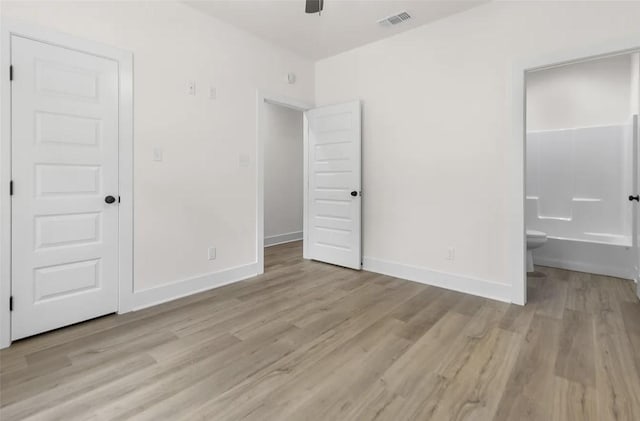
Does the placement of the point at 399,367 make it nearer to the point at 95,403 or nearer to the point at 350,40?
the point at 95,403

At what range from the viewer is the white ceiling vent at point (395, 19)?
314 cm

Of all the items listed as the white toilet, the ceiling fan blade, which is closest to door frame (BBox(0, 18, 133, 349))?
the ceiling fan blade

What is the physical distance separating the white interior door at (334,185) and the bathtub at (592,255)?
8.18 ft

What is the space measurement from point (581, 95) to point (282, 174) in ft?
15.2

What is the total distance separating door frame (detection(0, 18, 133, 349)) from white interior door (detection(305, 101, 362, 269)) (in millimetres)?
2256

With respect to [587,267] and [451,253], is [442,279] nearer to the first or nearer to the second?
[451,253]

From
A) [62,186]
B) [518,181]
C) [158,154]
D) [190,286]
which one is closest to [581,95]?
[518,181]

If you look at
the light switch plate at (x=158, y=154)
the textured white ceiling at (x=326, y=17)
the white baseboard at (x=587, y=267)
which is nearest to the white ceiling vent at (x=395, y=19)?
the textured white ceiling at (x=326, y=17)

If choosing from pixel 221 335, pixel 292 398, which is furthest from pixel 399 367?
pixel 221 335

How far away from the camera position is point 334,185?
4086mm

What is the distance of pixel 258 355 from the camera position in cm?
197

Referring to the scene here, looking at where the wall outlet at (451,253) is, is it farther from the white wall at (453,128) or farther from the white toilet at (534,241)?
the white toilet at (534,241)

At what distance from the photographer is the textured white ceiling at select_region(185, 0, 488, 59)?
9.64ft

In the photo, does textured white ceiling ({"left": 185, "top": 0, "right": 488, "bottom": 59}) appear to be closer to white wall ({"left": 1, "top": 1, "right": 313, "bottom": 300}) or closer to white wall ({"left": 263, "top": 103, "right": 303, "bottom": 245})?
white wall ({"left": 1, "top": 1, "right": 313, "bottom": 300})
